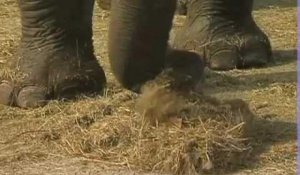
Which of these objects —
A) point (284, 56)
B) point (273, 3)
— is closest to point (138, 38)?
point (284, 56)

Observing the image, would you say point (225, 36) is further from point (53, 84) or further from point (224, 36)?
point (53, 84)

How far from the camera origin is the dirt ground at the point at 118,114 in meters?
2.10

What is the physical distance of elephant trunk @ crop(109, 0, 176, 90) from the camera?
208 centimetres

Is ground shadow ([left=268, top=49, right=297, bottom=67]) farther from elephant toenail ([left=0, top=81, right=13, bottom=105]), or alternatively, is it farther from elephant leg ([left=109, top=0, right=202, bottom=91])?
elephant leg ([left=109, top=0, right=202, bottom=91])

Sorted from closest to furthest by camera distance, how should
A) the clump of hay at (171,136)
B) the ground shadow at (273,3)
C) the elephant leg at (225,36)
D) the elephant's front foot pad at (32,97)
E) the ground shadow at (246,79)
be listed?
the clump of hay at (171,136), the elephant's front foot pad at (32,97), the ground shadow at (246,79), the elephant leg at (225,36), the ground shadow at (273,3)

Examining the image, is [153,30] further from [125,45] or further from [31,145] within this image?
[31,145]

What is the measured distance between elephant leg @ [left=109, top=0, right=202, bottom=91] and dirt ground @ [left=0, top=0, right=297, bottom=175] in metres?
0.20

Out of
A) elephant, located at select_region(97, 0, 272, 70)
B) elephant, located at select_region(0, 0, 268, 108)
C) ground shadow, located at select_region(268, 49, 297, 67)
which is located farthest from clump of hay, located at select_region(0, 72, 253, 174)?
ground shadow, located at select_region(268, 49, 297, 67)

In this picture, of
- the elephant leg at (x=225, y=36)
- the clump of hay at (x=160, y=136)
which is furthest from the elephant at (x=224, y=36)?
the clump of hay at (x=160, y=136)

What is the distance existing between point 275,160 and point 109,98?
2.05 ft

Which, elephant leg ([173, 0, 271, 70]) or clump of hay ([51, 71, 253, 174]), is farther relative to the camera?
elephant leg ([173, 0, 271, 70])

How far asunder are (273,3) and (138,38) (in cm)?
242

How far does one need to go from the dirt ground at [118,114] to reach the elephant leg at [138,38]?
7.8 inches

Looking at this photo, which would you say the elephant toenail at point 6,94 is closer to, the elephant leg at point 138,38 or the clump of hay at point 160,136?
the clump of hay at point 160,136
